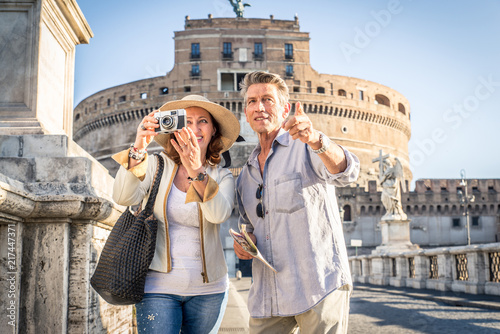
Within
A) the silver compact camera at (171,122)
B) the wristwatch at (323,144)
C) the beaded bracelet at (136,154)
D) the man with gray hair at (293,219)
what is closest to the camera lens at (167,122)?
the silver compact camera at (171,122)

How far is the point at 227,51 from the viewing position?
36344 millimetres

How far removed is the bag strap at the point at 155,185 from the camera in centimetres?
171

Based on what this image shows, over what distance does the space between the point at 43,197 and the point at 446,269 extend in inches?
331

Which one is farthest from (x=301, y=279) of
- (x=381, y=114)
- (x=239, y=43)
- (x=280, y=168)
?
(x=381, y=114)

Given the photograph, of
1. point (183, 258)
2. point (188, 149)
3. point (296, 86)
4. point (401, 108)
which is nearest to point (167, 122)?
point (188, 149)

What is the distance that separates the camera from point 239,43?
36500mm

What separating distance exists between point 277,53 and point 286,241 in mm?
35895

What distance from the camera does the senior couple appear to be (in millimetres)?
1658

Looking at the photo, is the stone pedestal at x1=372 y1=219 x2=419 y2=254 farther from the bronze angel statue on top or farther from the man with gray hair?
the bronze angel statue on top

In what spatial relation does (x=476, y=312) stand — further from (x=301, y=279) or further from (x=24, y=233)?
(x=24, y=233)

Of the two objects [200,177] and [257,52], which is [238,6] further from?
[200,177]

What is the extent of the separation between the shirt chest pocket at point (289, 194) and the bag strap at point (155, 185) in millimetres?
409

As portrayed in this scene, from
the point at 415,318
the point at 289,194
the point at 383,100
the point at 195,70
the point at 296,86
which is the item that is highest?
the point at 195,70

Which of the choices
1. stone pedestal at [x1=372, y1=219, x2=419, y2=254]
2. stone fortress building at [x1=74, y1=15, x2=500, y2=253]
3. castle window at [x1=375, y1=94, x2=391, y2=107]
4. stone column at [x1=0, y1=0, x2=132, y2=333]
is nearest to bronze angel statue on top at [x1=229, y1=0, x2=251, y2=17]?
stone fortress building at [x1=74, y1=15, x2=500, y2=253]
